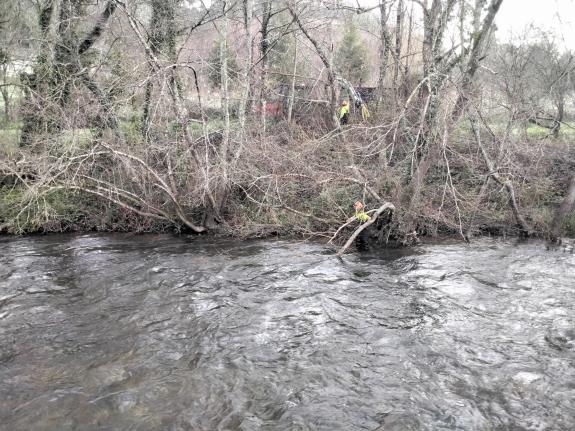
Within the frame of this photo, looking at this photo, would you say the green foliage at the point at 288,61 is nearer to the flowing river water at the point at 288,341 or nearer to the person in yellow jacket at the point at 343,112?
the person in yellow jacket at the point at 343,112

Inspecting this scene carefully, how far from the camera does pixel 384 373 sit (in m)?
6.92

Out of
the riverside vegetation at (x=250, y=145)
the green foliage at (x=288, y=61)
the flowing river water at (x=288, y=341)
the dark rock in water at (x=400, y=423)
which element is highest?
the green foliage at (x=288, y=61)

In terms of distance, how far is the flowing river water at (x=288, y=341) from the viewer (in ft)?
19.9

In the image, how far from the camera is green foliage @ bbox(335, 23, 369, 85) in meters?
21.2

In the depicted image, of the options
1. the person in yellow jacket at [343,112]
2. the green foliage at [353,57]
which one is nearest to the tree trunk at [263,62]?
the person in yellow jacket at [343,112]

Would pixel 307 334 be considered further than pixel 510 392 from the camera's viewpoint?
Yes

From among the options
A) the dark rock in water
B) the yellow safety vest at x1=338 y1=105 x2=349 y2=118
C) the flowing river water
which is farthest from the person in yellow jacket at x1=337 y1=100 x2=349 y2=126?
the dark rock in water

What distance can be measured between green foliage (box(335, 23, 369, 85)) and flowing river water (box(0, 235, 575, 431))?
11.0 meters

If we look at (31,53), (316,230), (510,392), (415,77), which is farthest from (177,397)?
(31,53)

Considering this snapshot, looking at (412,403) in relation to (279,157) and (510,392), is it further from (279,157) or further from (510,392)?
(279,157)

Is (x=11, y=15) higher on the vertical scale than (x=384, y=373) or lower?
higher

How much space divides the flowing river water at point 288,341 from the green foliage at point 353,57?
11.0m

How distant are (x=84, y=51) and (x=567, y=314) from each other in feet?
53.5

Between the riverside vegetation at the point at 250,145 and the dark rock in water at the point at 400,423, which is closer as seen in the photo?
the dark rock in water at the point at 400,423
